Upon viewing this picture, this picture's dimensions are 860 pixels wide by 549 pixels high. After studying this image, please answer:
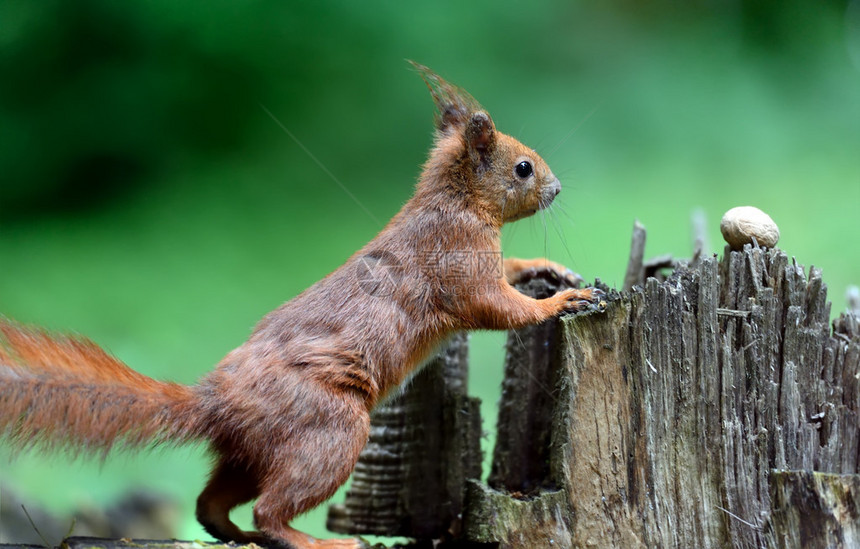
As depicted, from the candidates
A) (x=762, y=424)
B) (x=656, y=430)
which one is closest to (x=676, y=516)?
(x=656, y=430)

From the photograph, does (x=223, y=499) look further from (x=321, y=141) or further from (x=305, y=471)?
(x=321, y=141)

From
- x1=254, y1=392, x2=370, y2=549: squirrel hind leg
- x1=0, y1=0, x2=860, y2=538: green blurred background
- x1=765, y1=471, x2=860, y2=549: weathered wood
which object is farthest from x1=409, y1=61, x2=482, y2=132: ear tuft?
x1=765, y1=471, x2=860, y2=549: weathered wood

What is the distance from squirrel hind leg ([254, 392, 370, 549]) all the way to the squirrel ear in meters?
1.41

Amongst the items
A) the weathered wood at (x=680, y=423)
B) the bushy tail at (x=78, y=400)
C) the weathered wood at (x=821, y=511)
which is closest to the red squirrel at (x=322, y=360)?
the bushy tail at (x=78, y=400)

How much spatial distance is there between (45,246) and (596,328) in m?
3.53

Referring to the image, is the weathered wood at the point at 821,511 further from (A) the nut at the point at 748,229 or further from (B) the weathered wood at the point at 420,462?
(B) the weathered wood at the point at 420,462

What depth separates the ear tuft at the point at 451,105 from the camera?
3.36 meters

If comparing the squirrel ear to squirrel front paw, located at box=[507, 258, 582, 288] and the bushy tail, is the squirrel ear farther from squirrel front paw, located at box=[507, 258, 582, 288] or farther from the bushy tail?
the bushy tail

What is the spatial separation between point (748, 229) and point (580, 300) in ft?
2.71

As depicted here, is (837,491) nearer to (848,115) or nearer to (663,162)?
(663,162)

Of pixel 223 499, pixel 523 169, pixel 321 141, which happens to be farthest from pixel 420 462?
pixel 321 141

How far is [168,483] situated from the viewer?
451cm

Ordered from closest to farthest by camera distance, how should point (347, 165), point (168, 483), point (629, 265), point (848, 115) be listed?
1. point (629, 265)
2. point (168, 483)
3. point (347, 165)
4. point (848, 115)

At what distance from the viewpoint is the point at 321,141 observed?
4.78 m
